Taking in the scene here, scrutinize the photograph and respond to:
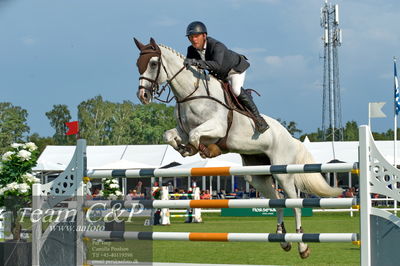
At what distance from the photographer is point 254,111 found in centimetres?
537

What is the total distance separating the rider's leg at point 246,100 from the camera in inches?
211

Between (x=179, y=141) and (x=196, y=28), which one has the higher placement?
(x=196, y=28)

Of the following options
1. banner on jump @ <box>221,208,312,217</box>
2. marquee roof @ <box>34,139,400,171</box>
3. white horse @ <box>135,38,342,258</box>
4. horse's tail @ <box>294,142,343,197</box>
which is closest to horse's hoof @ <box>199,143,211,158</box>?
white horse @ <box>135,38,342,258</box>

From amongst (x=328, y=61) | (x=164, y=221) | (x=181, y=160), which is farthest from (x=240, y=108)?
(x=328, y=61)

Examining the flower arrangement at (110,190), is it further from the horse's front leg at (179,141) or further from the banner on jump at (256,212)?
the banner on jump at (256,212)

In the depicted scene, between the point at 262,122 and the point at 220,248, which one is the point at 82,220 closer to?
the point at 262,122

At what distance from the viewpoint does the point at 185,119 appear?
5098 millimetres

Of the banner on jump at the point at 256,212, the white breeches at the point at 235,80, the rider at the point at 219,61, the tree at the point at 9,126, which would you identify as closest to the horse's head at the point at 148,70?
the rider at the point at 219,61

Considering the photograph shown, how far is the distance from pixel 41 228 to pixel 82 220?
1.43 ft

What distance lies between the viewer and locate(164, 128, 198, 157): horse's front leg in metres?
4.96

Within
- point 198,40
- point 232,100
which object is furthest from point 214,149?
point 198,40

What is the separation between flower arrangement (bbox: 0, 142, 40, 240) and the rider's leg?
2.57 metres

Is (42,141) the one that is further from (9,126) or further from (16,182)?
(16,182)

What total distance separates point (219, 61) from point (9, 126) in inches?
1983
